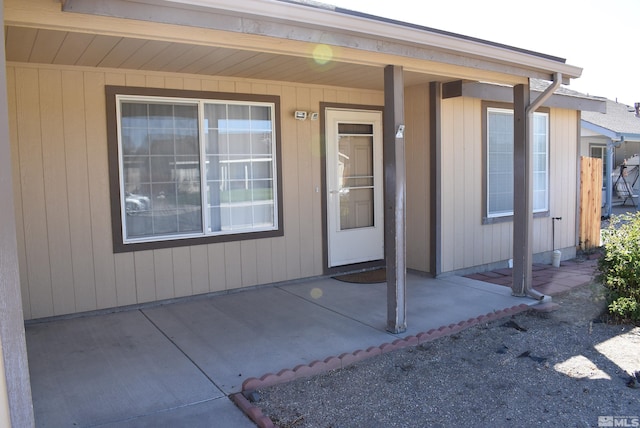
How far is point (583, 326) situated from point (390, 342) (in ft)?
6.89

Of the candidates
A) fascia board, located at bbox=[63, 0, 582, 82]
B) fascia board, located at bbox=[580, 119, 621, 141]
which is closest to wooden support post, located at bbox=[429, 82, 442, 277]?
fascia board, located at bbox=[63, 0, 582, 82]

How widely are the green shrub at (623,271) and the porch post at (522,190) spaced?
77 centimetres

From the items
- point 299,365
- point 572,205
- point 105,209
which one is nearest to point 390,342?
point 299,365

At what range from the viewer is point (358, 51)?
14.1 feet

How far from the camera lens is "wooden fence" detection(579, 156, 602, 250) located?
9305 mm

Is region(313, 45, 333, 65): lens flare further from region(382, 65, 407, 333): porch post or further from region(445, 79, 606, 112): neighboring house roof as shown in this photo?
region(445, 79, 606, 112): neighboring house roof

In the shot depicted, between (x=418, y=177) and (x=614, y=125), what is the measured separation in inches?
447

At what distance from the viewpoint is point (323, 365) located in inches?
157

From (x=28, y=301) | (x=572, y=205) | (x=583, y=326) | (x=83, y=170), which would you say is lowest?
(x=583, y=326)

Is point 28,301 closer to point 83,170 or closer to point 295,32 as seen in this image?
point 83,170

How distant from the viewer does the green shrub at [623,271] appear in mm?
5141

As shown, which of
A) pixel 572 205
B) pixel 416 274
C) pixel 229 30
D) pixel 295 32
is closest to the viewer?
pixel 229 30

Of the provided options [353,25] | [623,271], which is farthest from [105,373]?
[623,271]

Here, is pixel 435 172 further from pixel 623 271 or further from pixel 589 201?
pixel 589 201
